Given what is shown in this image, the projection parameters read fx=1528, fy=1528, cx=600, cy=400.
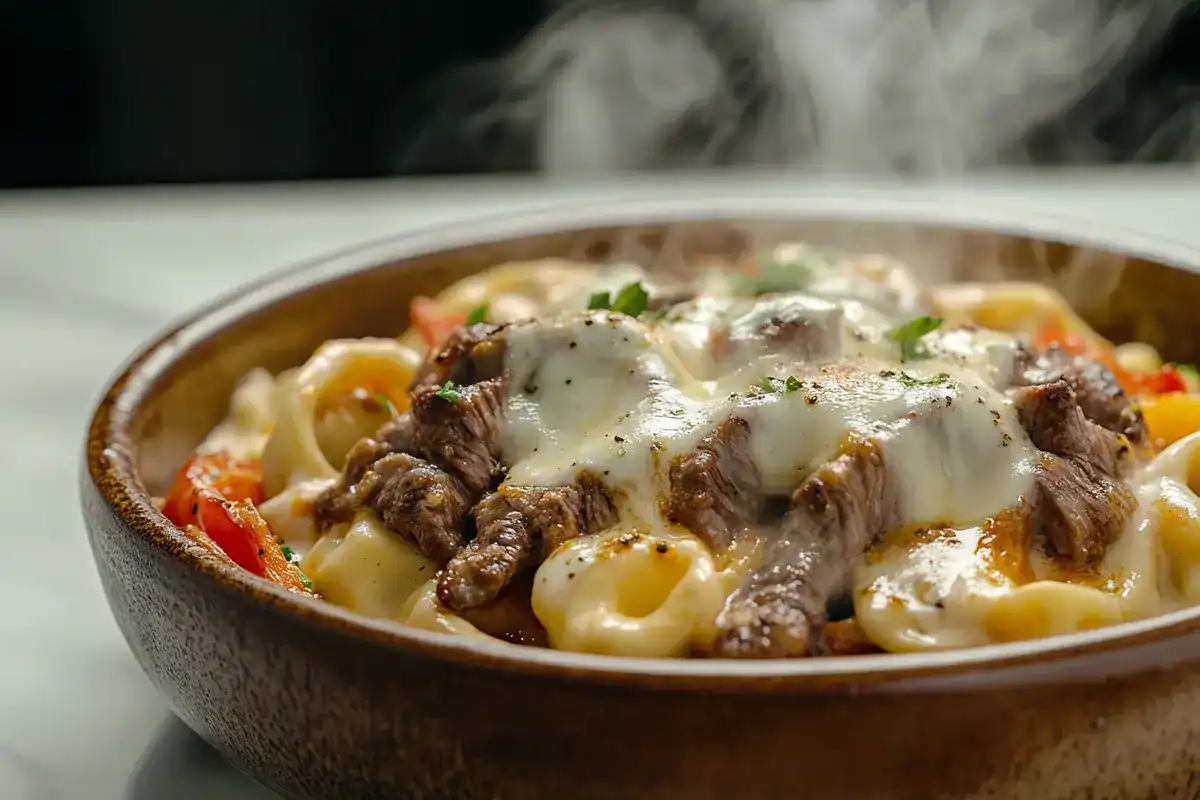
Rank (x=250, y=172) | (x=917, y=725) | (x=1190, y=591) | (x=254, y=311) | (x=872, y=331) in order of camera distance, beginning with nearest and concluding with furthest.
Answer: (x=917, y=725) → (x=1190, y=591) → (x=872, y=331) → (x=254, y=311) → (x=250, y=172)

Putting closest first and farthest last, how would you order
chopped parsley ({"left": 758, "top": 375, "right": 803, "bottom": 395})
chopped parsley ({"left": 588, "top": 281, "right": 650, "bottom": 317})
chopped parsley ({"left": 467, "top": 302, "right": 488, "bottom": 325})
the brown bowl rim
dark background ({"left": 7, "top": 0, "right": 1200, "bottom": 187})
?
the brown bowl rim → chopped parsley ({"left": 758, "top": 375, "right": 803, "bottom": 395}) → chopped parsley ({"left": 588, "top": 281, "right": 650, "bottom": 317}) → chopped parsley ({"left": 467, "top": 302, "right": 488, "bottom": 325}) → dark background ({"left": 7, "top": 0, "right": 1200, "bottom": 187})

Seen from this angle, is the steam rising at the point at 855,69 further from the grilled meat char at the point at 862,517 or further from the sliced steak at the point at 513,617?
the sliced steak at the point at 513,617

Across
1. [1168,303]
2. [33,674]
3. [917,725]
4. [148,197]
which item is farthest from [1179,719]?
[148,197]

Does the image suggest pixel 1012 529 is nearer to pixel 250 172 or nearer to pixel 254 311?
pixel 254 311

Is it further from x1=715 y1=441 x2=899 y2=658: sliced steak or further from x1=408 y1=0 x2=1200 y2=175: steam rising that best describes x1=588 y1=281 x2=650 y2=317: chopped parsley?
x1=408 y1=0 x2=1200 y2=175: steam rising

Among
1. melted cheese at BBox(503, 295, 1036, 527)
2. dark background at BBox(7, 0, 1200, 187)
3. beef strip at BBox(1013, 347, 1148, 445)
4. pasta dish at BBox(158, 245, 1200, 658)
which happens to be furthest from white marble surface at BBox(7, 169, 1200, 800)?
beef strip at BBox(1013, 347, 1148, 445)

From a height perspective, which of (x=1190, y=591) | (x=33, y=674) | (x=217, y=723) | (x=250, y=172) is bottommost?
(x=250, y=172)

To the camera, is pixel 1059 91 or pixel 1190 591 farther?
pixel 1059 91
